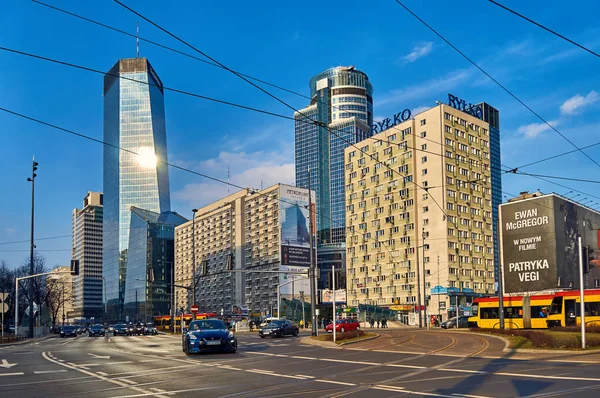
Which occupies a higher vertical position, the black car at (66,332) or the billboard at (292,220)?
the billboard at (292,220)

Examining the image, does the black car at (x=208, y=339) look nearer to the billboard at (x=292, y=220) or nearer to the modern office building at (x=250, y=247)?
Answer: the modern office building at (x=250, y=247)

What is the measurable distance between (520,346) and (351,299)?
92872mm

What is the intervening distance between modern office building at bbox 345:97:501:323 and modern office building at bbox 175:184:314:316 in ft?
54.4

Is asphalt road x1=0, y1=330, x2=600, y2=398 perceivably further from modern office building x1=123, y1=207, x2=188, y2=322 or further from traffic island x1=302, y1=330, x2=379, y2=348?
modern office building x1=123, y1=207, x2=188, y2=322

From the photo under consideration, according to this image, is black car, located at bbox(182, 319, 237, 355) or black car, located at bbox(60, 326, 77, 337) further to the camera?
black car, located at bbox(60, 326, 77, 337)

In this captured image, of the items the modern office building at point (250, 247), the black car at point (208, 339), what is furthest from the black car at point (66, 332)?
the modern office building at point (250, 247)

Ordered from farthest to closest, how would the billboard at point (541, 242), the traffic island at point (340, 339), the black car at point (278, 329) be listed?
the billboard at point (541, 242), the black car at point (278, 329), the traffic island at point (340, 339)

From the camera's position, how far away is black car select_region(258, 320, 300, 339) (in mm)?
42375

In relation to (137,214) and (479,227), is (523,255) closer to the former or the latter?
(479,227)

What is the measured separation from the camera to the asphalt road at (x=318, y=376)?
454 inches

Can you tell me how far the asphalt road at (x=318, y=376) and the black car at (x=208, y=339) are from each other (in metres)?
1.10

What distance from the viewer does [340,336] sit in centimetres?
3044

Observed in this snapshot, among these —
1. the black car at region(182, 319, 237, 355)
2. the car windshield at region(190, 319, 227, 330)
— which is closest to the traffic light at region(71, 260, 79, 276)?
the car windshield at region(190, 319, 227, 330)

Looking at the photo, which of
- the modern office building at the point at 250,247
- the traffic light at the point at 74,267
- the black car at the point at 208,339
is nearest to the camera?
the black car at the point at 208,339
